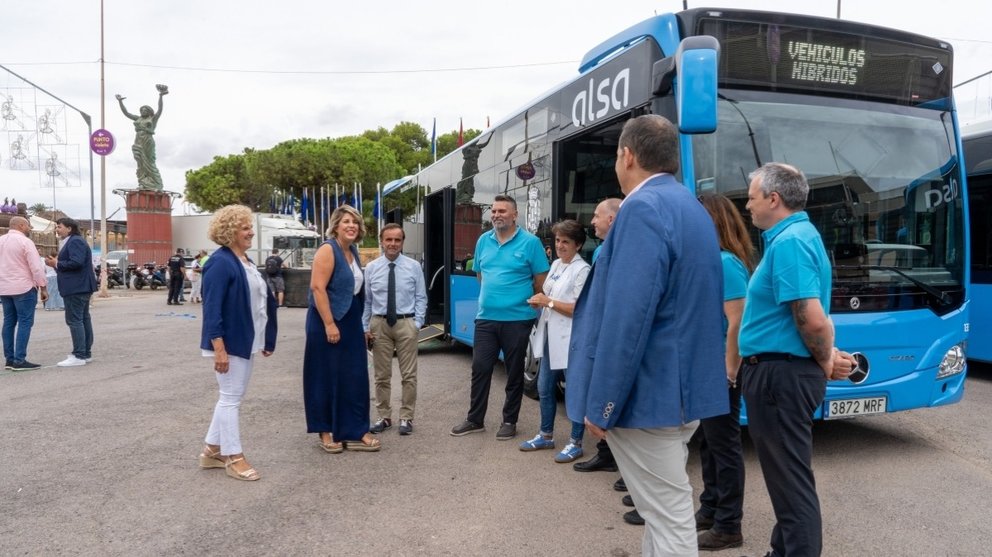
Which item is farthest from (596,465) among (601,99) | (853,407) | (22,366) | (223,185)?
(223,185)

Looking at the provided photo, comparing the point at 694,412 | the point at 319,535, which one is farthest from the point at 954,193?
the point at 319,535

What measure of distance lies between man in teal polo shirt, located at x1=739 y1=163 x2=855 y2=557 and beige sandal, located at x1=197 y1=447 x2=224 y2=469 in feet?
12.1

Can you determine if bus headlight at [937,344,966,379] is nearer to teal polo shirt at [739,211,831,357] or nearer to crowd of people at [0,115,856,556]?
crowd of people at [0,115,856,556]

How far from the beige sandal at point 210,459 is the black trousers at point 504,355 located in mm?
2015

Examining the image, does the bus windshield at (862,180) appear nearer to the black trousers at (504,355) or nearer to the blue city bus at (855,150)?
the blue city bus at (855,150)

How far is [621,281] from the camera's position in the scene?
232 cm

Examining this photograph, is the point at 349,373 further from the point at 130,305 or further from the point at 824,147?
the point at 130,305

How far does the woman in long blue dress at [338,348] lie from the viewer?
5.09 meters

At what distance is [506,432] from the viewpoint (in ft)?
18.8

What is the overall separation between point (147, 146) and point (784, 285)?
39.1 meters

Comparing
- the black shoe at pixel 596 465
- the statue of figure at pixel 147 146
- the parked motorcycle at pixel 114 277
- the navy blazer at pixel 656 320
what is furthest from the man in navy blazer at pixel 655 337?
the statue of figure at pixel 147 146

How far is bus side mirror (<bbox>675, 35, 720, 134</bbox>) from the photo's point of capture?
155 inches

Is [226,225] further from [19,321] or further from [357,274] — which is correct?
[19,321]

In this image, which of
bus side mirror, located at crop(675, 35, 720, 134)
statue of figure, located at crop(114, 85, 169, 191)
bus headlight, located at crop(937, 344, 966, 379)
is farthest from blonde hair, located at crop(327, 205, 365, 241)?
statue of figure, located at crop(114, 85, 169, 191)
